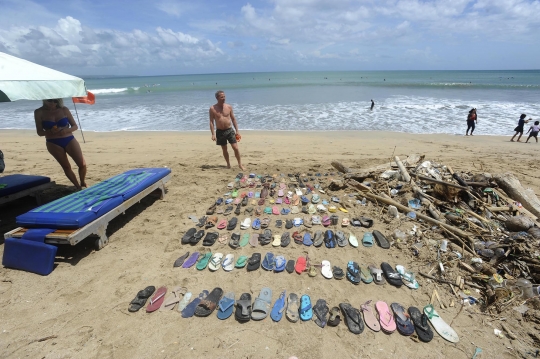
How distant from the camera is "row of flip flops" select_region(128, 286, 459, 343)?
2613 mm

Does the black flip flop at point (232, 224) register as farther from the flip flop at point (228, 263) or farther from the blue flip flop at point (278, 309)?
the blue flip flop at point (278, 309)

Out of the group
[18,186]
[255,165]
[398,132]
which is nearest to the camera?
[18,186]

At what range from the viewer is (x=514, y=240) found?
3518 mm

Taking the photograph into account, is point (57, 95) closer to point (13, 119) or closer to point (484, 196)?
point (484, 196)

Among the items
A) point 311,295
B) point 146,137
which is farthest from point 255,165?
point 146,137

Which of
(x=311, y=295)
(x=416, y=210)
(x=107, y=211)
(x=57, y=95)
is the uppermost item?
(x=57, y=95)

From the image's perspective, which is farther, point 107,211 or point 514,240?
point 107,211

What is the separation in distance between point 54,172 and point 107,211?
459cm

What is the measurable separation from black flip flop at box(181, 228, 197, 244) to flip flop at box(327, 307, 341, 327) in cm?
226

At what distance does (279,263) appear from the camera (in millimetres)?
3480

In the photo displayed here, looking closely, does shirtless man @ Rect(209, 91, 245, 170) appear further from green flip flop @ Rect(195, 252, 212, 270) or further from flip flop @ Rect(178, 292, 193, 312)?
flip flop @ Rect(178, 292, 193, 312)

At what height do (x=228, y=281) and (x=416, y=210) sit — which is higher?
(x=416, y=210)

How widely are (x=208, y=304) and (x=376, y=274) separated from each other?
6.67 feet

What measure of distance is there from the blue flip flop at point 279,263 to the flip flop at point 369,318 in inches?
40.4
